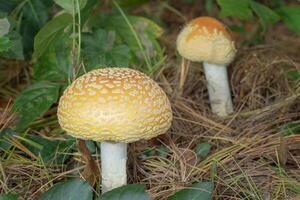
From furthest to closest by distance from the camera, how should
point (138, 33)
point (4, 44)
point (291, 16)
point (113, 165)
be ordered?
1. point (138, 33)
2. point (291, 16)
3. point (113, 165)
4. point (4, 44)

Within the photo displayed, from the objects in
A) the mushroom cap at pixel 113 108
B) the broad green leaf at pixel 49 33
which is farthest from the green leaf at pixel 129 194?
the broad green leaf at pixel 49 33

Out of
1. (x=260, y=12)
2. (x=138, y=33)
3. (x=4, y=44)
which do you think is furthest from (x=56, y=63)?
(x=260, y=12)

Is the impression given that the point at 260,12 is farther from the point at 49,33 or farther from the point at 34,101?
the point at 34,101

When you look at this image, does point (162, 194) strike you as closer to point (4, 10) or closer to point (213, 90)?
point (213, 90)

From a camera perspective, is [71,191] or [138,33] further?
[138,33]

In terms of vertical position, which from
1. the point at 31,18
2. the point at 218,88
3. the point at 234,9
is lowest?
the point at 218,88

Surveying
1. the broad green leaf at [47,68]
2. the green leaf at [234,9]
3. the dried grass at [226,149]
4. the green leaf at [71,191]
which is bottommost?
the dried grass at [226,149]

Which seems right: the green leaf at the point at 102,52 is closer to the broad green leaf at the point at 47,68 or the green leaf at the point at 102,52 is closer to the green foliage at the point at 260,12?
the broad green leaf at the point at 47,68

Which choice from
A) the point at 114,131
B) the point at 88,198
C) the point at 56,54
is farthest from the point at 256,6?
the point at 88,198
